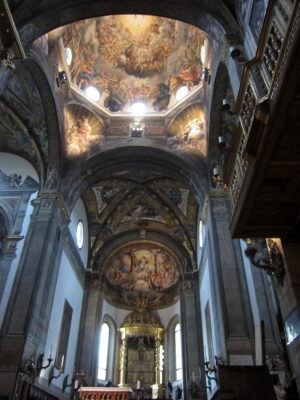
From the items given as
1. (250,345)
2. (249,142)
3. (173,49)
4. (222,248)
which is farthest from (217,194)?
(249,142)

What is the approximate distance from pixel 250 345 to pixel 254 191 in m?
6.50

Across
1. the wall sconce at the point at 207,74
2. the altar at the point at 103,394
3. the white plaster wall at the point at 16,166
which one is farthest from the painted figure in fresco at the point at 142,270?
the wall sconce at the point at 207,74

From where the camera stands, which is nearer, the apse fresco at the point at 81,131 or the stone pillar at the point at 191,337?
the apse fresco at the point at 81,131

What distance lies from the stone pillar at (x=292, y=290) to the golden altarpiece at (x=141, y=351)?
1496 cm

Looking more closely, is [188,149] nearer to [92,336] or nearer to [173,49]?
[173,49]

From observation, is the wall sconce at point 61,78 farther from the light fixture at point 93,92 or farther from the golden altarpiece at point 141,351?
the golden altarpiece at point 141,351

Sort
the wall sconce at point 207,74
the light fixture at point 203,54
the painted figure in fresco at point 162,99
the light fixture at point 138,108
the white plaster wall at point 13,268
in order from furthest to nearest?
the light fixture at point 138,108 < the painted figure in fresco at point 162,99 < the light fixture at point 203,54 < the wall sconce at point 207,74 < the white plaster wall at point 13,268

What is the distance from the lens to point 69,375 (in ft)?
49.3

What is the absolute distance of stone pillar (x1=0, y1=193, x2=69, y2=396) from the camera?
9.66 meters

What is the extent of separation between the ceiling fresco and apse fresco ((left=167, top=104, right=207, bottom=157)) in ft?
26.7

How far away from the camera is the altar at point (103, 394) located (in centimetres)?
1241

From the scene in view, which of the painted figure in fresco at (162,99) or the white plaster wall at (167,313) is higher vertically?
the painted figure in fresco at (162,99)

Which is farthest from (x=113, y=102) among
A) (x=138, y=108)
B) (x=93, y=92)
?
(x=138, y=108)

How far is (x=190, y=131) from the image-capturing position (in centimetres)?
1498
